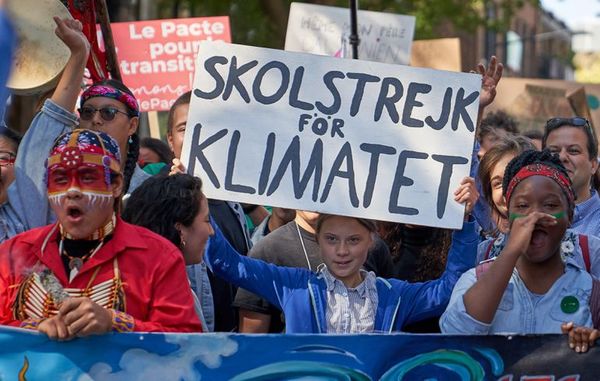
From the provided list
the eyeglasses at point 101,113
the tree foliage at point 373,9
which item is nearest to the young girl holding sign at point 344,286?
the eyeglasses at point 101,113

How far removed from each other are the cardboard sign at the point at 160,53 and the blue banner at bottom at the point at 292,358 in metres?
4.96

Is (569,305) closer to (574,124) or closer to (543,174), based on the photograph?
(543,174)

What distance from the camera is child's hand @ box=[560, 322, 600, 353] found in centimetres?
398

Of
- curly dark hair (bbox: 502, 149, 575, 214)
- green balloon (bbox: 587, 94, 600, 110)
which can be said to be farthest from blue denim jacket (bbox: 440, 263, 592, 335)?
green balloon (bbox: 587, 94, 600, 110)

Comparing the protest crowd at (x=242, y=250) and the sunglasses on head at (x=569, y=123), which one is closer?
the protest crowd at (x=242, y=250)

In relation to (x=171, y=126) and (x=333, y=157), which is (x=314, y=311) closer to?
(x=333, y=157)

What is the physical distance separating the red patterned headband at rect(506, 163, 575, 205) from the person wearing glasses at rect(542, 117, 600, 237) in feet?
4.61

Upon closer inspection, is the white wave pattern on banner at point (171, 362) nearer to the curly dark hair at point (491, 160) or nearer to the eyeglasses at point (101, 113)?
the eyeglasses at point (101, 113)

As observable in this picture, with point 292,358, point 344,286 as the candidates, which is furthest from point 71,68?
point 292,358

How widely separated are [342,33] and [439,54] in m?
0.91

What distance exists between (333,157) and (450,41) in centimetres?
577

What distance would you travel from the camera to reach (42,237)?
400 cm

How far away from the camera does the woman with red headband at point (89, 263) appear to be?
154 inches

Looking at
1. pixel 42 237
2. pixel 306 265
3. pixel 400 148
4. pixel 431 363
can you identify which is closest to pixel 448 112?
pixel 400 148
